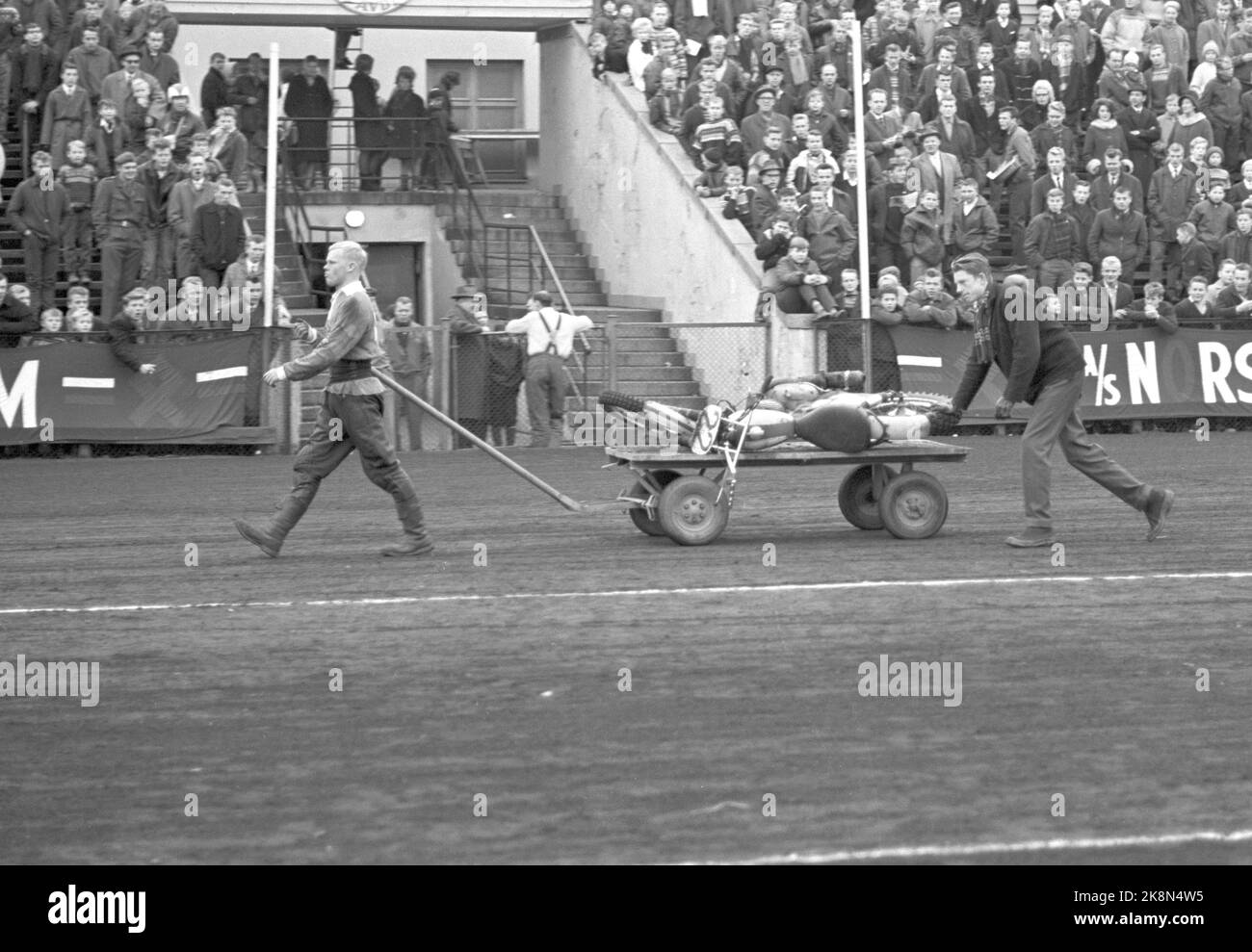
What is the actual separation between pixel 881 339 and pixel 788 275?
126cm

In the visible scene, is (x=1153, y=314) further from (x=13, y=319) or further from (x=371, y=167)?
(x=13, y=319)

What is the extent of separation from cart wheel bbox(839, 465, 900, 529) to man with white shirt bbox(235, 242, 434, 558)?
295cm

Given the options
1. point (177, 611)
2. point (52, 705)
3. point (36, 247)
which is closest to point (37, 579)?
point (177, 611)

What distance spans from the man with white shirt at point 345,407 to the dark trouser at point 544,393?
8697 mm

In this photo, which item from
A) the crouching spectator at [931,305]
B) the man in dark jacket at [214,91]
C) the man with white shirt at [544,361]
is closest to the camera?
the man with white shirt at [544,361]

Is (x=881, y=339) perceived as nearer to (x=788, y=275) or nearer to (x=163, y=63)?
(x=788, y=275)

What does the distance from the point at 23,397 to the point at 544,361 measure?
→ 17.5ft

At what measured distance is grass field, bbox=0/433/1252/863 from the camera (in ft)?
20.1

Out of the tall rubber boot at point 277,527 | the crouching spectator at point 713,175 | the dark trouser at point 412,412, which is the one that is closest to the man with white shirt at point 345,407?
the tall rubber boot at point 277,527

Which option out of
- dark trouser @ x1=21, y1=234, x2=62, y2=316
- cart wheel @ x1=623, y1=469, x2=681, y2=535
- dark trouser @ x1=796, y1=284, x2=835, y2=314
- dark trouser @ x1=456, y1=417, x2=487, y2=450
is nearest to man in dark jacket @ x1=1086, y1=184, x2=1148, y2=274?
dark trouser @ x1=796, y1=284, x2=835, y2=314

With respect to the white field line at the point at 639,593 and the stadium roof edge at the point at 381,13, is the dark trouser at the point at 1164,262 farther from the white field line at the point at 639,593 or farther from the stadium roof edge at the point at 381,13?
the white field line at the point at 639,593

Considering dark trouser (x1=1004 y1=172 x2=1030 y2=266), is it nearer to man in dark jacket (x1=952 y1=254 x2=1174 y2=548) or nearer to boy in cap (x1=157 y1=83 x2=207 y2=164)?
boy in cap (x1=157 y1=83 x2=207 y2=164)

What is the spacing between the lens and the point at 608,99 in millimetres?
25453

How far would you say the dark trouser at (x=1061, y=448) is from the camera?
1162cm
